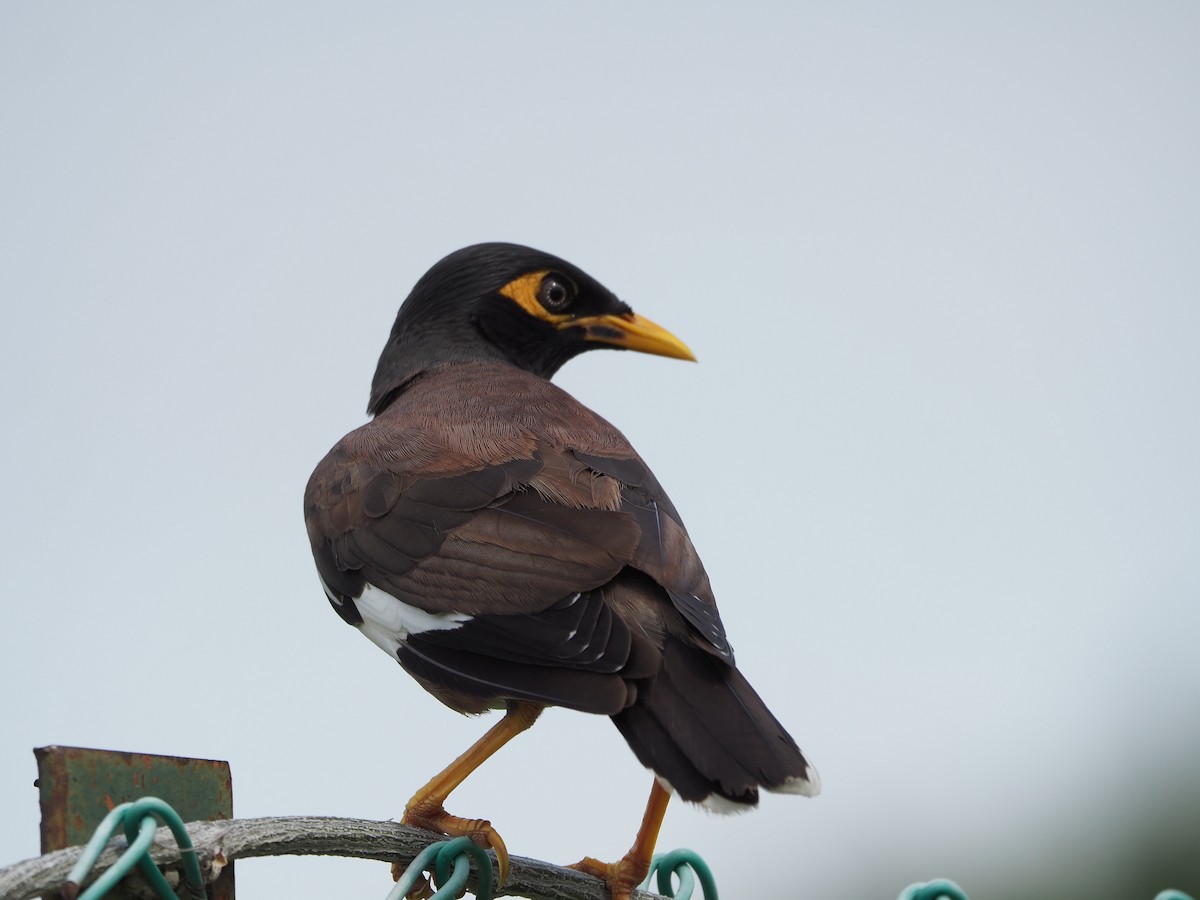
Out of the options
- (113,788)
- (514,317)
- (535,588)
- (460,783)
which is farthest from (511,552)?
(514,317)

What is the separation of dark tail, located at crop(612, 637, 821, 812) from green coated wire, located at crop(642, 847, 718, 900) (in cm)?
20

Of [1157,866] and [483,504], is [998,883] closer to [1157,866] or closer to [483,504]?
[1157,866]

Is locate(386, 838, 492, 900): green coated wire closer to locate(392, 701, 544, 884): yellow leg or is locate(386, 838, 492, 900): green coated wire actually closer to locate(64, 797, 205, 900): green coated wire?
locate(392, 701, 544, 884): yellow leg

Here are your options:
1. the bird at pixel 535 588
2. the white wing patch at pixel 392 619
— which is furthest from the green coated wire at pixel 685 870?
the white wing patch at pixel 392 619

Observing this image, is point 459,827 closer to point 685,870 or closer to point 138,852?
point 685,870

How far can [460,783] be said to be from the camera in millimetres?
3580

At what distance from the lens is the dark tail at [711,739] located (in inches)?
115

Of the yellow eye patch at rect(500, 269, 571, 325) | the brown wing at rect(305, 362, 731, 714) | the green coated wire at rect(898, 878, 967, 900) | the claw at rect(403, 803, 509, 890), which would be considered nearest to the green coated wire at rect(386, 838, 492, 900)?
the claw at rect(403, 803, 509, 890)

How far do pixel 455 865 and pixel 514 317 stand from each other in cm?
300

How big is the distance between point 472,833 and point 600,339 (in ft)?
9.11

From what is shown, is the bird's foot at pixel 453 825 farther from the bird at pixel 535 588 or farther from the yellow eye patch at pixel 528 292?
the yellow eye patch at pixel 528 292

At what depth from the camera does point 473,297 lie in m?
5.61

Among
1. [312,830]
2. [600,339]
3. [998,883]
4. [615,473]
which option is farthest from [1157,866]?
[312,830]

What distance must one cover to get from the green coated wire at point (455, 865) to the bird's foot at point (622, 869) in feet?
1.50
